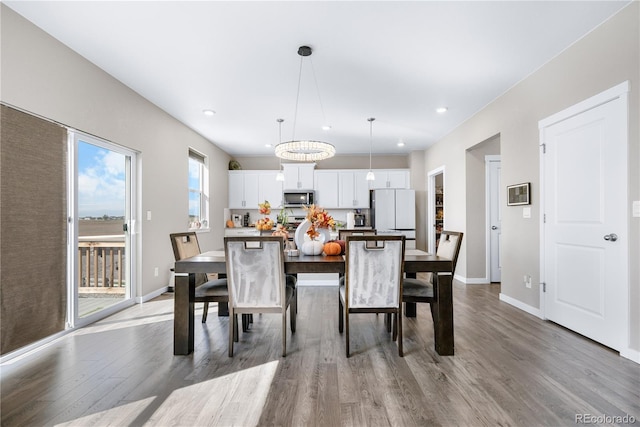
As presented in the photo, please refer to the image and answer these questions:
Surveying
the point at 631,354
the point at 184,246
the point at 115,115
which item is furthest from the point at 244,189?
the point at 631,354

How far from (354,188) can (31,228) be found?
5491mm

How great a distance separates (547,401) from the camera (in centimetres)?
176

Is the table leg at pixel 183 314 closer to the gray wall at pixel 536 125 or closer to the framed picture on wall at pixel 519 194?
the gray wall at pixel 536 125

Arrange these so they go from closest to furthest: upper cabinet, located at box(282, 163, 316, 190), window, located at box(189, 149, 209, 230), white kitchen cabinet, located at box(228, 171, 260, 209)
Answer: window, located at box(189, 149, 209, 230) → upper cabinet, located at box(282, 163, 316, 190) → white kitchen cabinet, located at box(228, 171, 260, 209)

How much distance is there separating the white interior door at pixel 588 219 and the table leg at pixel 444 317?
4.07ft

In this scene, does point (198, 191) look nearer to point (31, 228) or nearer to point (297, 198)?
point (297, 198)

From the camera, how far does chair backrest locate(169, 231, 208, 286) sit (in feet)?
8.96

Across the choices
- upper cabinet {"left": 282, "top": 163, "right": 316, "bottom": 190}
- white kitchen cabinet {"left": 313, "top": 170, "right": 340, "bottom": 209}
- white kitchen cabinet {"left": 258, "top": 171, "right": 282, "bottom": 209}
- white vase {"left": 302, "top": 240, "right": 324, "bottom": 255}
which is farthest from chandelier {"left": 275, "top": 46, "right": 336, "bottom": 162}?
white kitchen cabinet {"left": 258, "top": 171, "right": 282, "bottom": 209}

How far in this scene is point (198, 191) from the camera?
19.0 feet

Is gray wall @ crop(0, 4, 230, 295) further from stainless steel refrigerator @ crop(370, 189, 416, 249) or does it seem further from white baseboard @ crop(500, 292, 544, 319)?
white baseboard @ crop(500, 292, 544, 319)

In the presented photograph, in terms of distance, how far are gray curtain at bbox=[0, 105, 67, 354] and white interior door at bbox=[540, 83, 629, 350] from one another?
4.41m

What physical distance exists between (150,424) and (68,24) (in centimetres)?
288

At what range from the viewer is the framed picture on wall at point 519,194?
3.43m

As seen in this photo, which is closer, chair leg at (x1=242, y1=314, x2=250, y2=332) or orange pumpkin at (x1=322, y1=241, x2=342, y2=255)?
orange pumpkin at (x1=322, y1=241, x2=342, y2=255)
